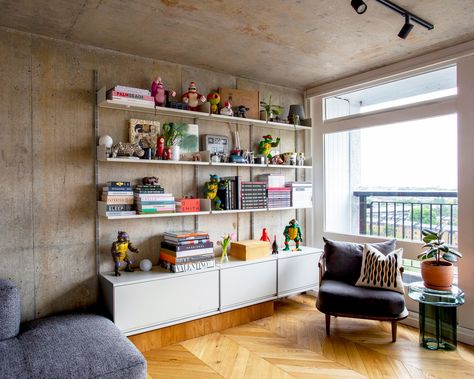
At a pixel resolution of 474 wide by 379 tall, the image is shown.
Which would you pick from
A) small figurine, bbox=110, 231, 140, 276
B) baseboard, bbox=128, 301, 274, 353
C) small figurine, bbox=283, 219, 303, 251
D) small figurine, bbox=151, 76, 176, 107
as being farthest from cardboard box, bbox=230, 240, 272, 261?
small figurine, bbox=151, 76, 176, 107

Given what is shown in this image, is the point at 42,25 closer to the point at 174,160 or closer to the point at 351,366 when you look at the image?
the point at 174,160

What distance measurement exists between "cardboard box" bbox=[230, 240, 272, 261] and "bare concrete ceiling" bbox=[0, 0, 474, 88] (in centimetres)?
172

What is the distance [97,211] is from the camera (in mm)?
2932

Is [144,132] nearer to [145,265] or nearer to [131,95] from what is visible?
[131,95]

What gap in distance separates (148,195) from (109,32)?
1.26 m

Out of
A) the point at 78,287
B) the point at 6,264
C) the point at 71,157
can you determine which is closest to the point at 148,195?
the point at 71,157

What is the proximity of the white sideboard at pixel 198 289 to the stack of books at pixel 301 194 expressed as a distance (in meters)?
0.55

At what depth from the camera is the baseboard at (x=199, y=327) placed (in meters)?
2.84

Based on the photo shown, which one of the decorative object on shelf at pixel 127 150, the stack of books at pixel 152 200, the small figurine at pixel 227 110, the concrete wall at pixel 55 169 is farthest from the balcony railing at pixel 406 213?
the decorative object on shelf at pixel 127 150

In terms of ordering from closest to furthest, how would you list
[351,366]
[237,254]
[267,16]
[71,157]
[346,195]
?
[267,16]
[351,366]
[71,157]
[237,254]
[346,195]

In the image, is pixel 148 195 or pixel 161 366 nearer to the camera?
pixel 161 366

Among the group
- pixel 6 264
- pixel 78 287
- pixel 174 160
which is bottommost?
pixel 78 287

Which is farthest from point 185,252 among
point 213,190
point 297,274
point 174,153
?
point 297,274

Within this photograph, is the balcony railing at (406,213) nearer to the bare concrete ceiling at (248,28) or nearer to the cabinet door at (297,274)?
the cabinet door at (297,274)
